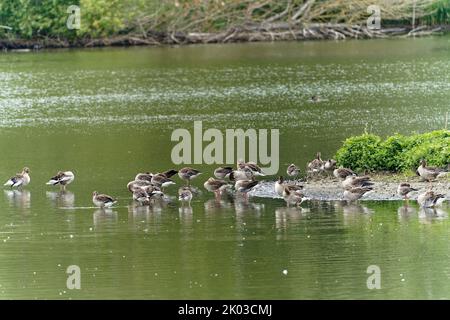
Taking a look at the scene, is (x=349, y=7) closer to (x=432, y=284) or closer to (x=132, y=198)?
(x=132, y=198)

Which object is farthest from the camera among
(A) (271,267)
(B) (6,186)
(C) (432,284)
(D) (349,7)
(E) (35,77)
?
(D) (349,7)

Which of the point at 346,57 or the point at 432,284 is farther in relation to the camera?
the point at 346,57

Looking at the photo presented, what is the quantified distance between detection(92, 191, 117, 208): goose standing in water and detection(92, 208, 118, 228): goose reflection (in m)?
0.12

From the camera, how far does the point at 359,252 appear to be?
23734 millimetres

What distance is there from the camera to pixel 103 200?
28844 mm

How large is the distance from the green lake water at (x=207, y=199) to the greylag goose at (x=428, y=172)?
1.72 m

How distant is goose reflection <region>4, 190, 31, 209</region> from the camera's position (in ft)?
99.5

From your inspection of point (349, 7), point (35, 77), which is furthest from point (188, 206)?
point (349, 7)

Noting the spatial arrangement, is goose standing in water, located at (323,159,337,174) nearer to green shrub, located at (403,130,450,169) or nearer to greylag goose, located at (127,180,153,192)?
green shrub, located at (403,130,450,169)

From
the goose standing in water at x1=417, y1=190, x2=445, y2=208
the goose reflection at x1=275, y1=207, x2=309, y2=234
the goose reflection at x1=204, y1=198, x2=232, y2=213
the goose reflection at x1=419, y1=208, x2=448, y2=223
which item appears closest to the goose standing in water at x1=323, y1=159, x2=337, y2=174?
the goose reflection at x1=204, y1=198, x2=232, y2=213

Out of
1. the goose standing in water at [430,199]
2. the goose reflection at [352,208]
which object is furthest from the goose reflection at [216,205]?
the goose standing in water at [430,199]

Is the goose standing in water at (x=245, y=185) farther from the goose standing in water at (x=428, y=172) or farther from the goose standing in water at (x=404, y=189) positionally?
the goose standing in water at (x=428, y=172)
